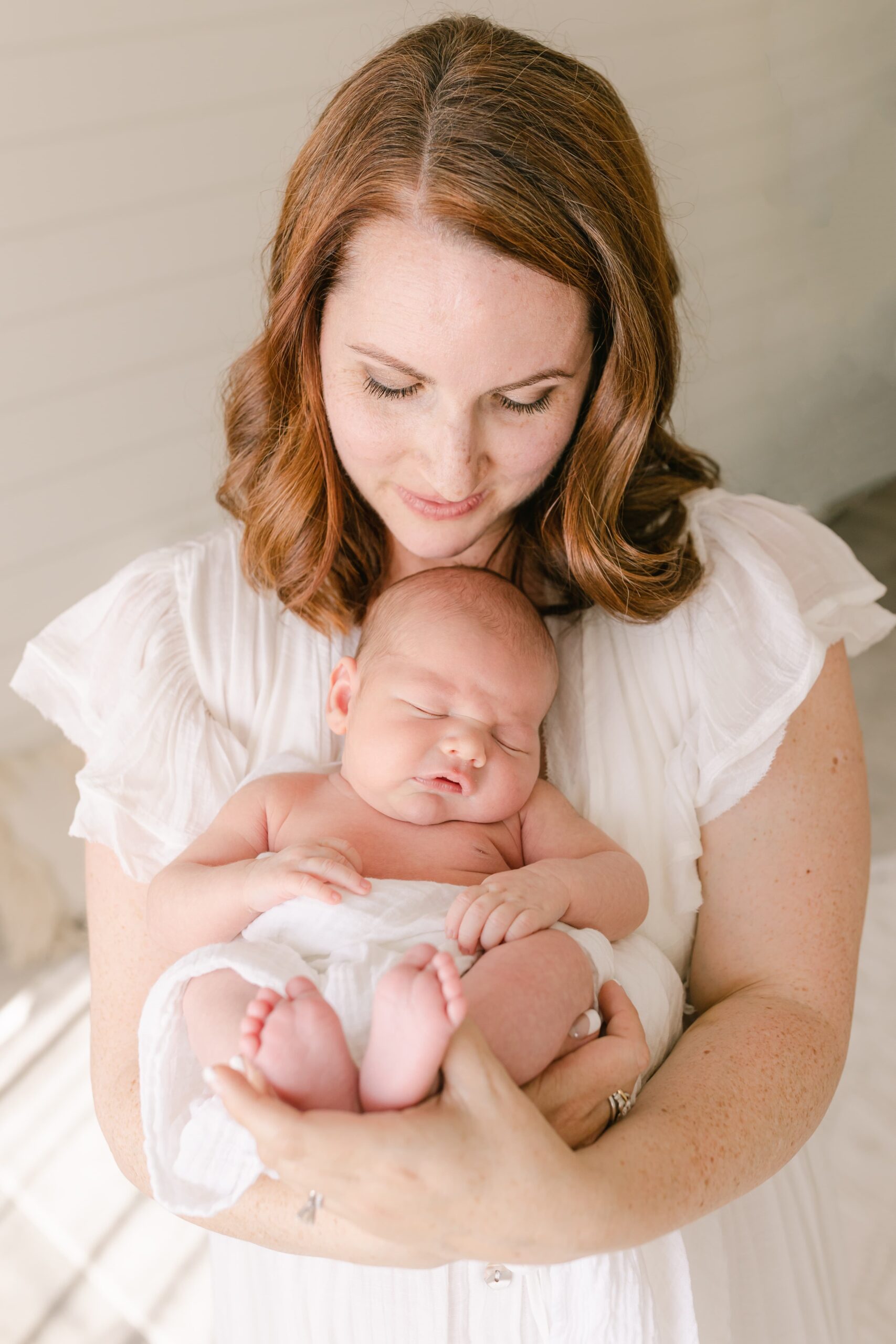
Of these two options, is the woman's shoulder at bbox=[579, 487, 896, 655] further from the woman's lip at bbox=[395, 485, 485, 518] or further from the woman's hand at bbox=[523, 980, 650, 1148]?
the woman's hand at bbox=[523, 980, 650, 1148]

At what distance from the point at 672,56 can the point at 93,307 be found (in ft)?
5.37

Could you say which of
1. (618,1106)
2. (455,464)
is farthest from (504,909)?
(455,464)

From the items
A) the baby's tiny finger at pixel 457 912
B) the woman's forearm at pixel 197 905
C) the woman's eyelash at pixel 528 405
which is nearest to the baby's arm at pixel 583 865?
the baby's tiny finger at pixel 457 912

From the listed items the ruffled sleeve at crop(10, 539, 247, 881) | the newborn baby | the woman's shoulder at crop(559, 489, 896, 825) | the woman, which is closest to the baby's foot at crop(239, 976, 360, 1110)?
the newborn baby

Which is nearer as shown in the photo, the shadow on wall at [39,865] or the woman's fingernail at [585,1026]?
the woman's fingernail at [585,1026]

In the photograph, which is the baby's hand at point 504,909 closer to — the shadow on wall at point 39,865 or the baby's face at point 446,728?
the baby's face at point 446,728

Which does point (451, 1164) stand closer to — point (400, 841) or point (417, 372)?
point (400, 841)

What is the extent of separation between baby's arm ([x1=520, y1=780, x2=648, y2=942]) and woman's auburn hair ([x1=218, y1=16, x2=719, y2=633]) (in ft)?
1.04

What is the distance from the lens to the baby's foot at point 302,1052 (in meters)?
1.01

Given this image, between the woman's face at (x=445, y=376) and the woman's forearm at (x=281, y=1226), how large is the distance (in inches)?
33.1

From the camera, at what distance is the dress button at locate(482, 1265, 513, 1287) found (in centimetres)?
131

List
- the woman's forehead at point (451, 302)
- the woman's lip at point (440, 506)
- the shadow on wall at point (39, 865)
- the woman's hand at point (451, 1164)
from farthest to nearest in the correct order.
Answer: the shadow on wall at point (39, 865), the woman's lip at point (440, 506), the woman's forehead at point (451, 302), the woman's hand at point (451, 1164)

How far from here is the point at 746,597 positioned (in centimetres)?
164

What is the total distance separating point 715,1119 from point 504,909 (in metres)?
0.33
